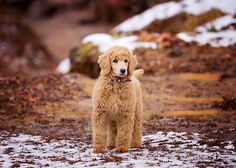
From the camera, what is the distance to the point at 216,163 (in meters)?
8.99

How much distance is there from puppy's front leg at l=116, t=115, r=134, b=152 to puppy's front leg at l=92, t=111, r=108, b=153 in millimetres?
225

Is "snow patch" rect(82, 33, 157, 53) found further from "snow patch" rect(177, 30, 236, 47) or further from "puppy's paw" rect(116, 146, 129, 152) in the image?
"puppy's paw" rect(116, 146, 129, 152)

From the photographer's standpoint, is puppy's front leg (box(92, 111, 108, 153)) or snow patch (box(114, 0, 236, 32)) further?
snow patch (box(114, 0, 236, 32))

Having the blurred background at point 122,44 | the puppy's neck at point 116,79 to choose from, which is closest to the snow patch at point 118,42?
the blurred background at point 122,44

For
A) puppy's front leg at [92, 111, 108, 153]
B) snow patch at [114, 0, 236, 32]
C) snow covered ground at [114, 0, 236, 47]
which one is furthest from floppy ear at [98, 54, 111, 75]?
snow patch at [114, 0, 236, 32]

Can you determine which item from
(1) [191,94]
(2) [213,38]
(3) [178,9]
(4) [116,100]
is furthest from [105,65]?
(3) [178,9]

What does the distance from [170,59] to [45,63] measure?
9271 millimetres

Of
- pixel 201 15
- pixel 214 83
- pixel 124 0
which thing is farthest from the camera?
pixel 124 0

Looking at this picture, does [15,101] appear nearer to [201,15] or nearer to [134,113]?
[134,113]

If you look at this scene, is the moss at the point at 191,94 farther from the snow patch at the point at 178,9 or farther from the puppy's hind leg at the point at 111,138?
the snow patch at the point at 178,9

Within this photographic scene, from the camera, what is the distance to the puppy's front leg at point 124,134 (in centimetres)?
1010

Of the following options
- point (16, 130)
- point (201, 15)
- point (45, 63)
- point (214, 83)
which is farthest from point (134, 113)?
point (45, 63)

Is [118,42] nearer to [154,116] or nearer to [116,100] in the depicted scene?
[154,116]

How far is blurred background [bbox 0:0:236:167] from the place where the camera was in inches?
539
